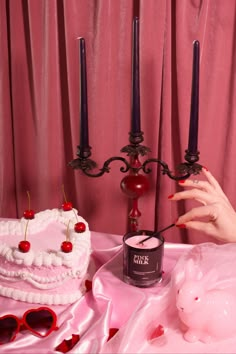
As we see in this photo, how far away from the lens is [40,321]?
90 centimetres

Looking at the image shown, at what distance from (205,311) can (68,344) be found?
26cm

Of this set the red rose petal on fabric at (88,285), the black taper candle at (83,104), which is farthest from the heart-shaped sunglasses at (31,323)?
the black taper candle at (83,104)

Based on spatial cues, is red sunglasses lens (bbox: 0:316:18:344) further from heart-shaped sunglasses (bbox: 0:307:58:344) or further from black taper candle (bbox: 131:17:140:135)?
black taper candle (bbox: 131:17:140:135)

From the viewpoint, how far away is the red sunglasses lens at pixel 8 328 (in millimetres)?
878

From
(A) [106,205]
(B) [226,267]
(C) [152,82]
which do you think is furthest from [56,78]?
(B) [226,267]

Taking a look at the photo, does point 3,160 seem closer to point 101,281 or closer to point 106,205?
point 106,205

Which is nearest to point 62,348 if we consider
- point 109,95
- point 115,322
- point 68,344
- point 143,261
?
point 68,344

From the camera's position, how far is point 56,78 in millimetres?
1294

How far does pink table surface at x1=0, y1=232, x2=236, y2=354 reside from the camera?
0.82m

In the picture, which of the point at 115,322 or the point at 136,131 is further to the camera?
the point at 136,131

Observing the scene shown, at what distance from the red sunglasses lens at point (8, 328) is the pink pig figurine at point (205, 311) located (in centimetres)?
32

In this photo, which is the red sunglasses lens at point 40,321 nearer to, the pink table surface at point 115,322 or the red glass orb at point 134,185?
the pink table surface at point 115,322

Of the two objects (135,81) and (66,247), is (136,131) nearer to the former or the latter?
(135,81)

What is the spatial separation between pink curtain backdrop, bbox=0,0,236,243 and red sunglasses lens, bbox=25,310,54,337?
52 cm
